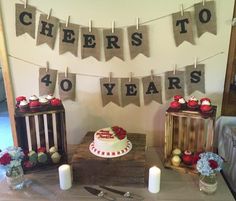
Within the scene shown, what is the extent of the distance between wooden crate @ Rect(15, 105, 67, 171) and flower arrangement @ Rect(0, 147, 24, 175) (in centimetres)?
10

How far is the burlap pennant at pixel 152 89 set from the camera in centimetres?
135

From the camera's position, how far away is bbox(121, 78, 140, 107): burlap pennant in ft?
4.48

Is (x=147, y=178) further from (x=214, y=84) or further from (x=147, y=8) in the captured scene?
(x=147, y=8)

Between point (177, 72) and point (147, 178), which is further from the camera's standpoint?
point (177, 72)

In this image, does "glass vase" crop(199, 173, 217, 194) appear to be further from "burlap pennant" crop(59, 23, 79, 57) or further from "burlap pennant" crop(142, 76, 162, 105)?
"burlap pennant" crop(59, 23, 79, 57)

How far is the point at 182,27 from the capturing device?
1.25 meters

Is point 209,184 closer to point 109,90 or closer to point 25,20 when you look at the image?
point 109,90

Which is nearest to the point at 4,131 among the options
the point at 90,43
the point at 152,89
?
the point at 90,43

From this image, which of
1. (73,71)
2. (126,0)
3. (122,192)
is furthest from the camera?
(73,71)

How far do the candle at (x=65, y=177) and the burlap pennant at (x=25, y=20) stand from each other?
2.37 ft

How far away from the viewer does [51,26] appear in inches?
50.9

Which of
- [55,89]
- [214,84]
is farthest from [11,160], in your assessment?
[214,84]

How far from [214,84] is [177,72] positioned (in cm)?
22

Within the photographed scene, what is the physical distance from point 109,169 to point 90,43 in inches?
26.0
